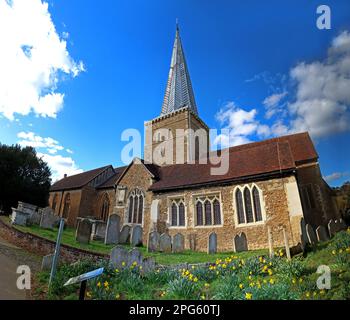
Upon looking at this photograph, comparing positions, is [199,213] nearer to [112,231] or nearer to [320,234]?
[112,231]

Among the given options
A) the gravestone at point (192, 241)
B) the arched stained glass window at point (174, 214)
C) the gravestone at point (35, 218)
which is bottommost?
the gravestone at point (192, 241)

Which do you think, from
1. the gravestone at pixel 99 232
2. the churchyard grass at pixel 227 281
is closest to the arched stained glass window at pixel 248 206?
the churchyard grass at pixel 227 281

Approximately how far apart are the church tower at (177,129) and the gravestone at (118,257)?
19.6 meters

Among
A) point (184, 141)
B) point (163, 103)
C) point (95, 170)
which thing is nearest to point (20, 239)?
point (95, 170)

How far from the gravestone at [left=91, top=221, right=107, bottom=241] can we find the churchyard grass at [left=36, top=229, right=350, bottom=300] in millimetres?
6248

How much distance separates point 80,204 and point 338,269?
21.8m

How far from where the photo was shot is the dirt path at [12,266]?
5914 mm

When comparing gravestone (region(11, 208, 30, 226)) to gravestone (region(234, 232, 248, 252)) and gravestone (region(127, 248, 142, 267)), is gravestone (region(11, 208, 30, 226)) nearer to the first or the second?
gravestone (region(127, 248, 142, 267))

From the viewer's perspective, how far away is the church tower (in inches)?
1160

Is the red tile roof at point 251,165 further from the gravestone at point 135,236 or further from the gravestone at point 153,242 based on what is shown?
the gravestone at point 153,242

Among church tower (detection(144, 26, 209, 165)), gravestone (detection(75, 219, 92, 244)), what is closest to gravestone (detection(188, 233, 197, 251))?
gravestone (detection(75, 219, 92, 244))

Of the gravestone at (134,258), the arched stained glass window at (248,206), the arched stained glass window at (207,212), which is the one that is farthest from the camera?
the arched stained glass window at (207,212)
